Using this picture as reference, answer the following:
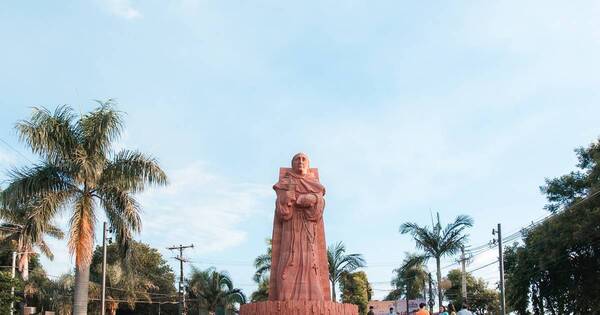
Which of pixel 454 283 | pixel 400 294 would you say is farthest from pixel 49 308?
pixel 454 283

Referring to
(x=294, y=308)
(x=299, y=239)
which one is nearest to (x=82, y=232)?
(x=299, y=239)

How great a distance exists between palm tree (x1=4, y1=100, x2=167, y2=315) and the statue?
246 inches

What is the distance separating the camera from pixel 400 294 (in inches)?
2076

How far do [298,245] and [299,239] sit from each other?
150mm

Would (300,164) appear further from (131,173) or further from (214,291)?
(214,291)

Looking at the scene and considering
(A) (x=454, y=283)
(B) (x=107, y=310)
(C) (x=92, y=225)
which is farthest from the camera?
(A) (x=454, y=283)

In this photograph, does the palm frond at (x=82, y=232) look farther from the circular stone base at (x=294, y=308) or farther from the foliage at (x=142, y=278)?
the foliage at (x=142, y=278)

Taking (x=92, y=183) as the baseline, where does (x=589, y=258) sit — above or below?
below

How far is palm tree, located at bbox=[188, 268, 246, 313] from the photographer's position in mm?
42750

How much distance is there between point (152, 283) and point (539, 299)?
2941 cm

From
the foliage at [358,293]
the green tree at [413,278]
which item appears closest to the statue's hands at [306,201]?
the green tree at [413,278]

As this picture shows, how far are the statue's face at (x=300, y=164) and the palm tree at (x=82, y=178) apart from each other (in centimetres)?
618

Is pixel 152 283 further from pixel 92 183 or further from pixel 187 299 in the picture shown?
pixel 92 183

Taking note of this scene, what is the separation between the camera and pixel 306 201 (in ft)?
51.8
